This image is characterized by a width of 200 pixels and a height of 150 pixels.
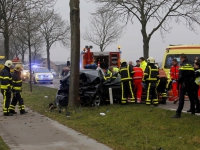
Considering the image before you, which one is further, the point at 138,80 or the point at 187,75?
the point at 138,80

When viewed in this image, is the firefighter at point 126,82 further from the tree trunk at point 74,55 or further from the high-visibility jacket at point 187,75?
the high-visibility jacket at point 187,75

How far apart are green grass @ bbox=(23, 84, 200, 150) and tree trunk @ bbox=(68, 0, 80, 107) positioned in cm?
53

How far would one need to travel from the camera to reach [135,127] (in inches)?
337

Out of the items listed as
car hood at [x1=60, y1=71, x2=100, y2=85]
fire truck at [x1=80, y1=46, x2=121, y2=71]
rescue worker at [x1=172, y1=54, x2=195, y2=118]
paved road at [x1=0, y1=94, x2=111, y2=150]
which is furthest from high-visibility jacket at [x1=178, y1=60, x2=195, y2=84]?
fire truck at [x1=80, y1=46, x2=121, y2=71]

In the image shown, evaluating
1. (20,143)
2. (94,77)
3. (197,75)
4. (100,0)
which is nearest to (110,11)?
(100,0)

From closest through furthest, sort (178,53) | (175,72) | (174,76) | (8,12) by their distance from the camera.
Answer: (175,72) < (174,76) < (178,53) < (8,12)

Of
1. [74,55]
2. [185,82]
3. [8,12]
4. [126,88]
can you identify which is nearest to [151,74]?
[126,88]

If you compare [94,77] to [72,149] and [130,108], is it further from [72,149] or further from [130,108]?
[72,149]

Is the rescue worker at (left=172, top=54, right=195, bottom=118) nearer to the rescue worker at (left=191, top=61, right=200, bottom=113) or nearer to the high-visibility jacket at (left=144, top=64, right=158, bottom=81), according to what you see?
the rescue worker at (left=191, top=61, right=200, bottom=113)

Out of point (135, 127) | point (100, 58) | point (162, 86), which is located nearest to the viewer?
point (135, 127)

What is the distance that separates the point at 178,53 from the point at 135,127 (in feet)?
25.8

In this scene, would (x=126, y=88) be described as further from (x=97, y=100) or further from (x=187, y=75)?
(x=187, y=75)

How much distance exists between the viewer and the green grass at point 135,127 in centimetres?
696

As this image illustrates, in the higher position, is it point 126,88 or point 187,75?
point 187,75
